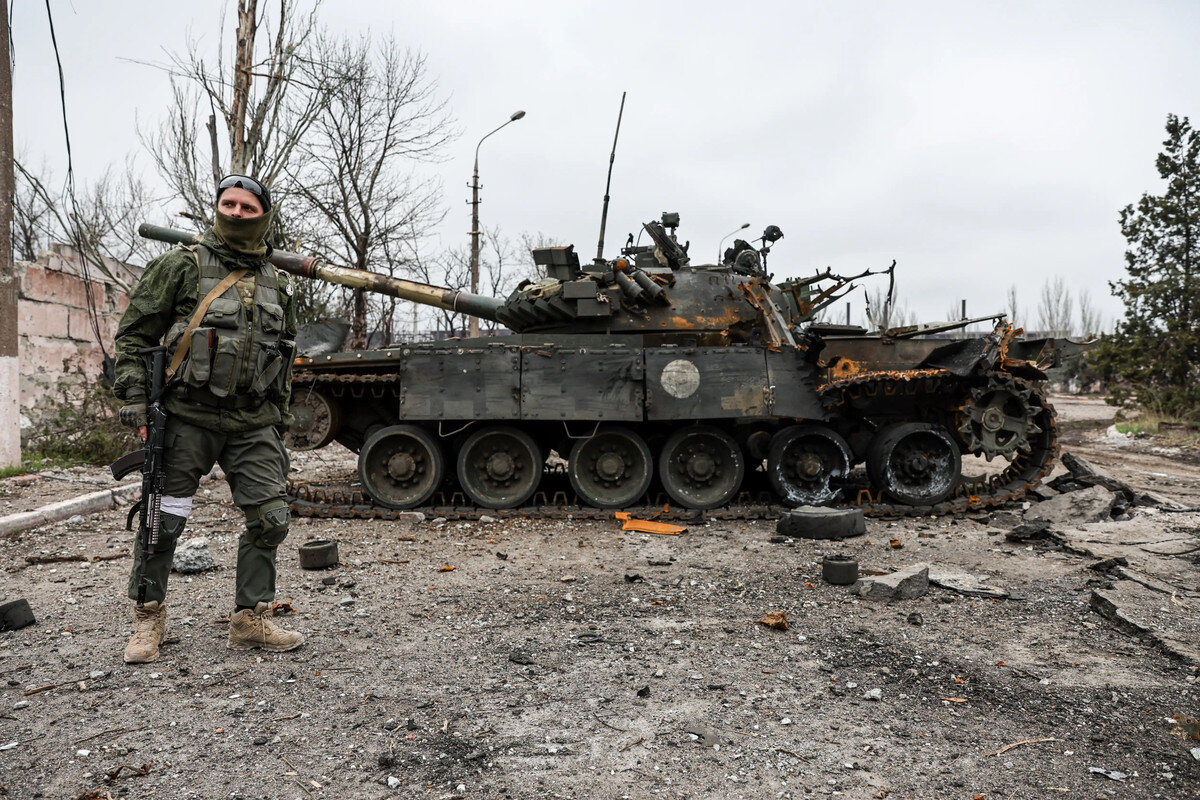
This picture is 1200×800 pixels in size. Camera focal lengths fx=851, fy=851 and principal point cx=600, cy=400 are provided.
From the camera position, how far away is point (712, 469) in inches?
338

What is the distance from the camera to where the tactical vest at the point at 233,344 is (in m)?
3.91

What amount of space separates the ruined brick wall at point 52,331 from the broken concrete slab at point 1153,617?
11245 mm

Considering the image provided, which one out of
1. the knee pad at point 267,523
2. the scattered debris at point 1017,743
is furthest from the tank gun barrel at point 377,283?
the scattered debris at point 1017,743

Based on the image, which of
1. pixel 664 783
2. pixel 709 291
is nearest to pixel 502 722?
pixel 664 783

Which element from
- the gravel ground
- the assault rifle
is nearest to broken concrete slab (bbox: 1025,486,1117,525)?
the gravel ground

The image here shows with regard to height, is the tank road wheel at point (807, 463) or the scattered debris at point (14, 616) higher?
the tank road wheel at point (807, 463)

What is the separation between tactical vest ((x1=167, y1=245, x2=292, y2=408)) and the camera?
391cm

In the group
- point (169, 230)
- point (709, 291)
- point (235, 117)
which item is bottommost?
point (709, 291)

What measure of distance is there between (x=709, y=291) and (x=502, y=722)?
20.4 feet

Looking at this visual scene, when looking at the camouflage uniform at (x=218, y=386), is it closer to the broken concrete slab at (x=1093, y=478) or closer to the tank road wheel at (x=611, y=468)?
the tank road wheel at (x=611, y=468)

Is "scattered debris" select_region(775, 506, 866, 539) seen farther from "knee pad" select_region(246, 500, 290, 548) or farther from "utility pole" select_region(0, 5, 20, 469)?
"utility pole" select_region(0, 5, 20, 469)

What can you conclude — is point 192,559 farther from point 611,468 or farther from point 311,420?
point 611,468

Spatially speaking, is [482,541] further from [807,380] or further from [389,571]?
[807,380]

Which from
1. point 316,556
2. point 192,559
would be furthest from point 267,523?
point 192,559
